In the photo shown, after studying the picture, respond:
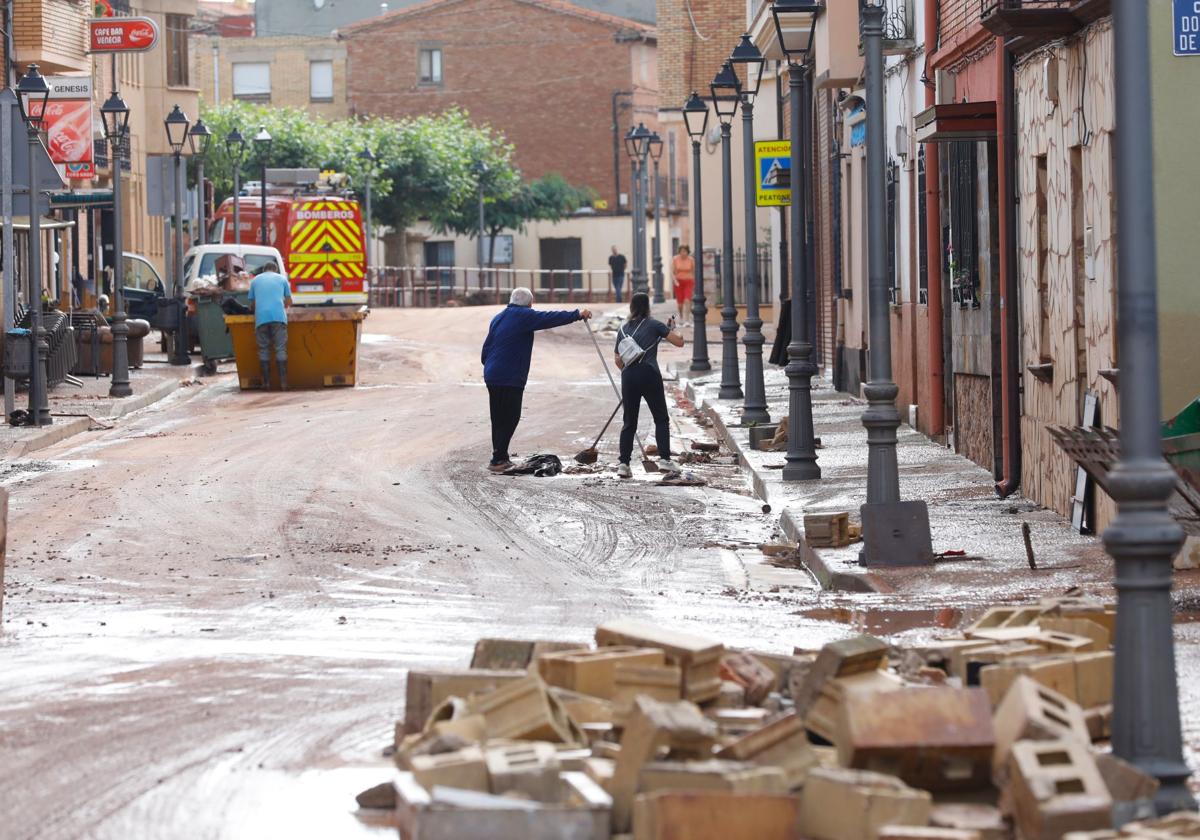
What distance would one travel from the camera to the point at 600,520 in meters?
15.2

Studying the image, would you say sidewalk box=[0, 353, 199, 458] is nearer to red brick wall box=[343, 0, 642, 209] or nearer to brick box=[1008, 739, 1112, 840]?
brick box=[1008, 739, 1112, 840]

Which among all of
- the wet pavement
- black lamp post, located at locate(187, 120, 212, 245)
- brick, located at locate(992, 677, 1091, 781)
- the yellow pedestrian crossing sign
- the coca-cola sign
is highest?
the coca-cola sign

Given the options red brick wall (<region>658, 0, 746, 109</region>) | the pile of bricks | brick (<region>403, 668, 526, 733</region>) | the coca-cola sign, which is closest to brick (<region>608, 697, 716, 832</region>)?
the pile of bricks

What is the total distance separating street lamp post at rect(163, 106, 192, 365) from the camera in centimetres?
3388

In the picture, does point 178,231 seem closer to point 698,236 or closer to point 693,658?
point 698,236

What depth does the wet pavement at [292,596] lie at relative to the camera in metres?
7.11

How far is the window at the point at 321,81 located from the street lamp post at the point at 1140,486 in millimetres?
82887

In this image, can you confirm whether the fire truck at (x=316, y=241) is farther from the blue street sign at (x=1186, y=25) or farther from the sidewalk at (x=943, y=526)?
the blue street sign at (x=1186, y=25)

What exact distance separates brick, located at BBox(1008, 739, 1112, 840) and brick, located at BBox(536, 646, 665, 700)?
161cm

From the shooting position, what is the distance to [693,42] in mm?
55531

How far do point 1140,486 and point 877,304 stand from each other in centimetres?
652

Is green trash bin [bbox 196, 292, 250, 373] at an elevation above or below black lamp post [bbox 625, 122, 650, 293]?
below

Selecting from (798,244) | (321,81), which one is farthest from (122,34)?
(321,81)

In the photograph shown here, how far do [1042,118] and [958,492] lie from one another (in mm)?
2880
